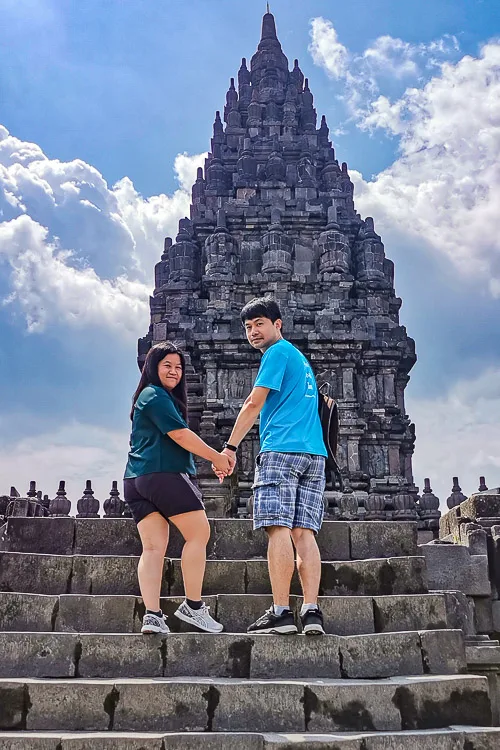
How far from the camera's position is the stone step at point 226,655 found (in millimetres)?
4855

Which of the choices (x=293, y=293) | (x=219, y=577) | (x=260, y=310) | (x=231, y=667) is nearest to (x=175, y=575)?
(x=219, y=577)

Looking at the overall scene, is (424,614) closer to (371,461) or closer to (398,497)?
(398,497)

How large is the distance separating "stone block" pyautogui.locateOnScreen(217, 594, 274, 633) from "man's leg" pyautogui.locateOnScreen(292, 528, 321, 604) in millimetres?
669

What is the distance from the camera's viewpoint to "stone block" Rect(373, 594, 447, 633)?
214 inches

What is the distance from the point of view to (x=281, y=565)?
193 inches

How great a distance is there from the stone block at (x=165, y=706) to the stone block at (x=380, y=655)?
96cm

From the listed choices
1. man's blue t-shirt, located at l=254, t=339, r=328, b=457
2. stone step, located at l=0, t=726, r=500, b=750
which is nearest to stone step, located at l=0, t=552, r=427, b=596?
man's blue t-shirt, located at l=254, t=339, r=328, b=457

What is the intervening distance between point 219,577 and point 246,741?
208 cm

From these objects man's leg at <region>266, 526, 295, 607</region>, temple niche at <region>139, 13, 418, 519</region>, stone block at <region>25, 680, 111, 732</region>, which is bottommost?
stone block at <region>25, 680, 111, 732</region>

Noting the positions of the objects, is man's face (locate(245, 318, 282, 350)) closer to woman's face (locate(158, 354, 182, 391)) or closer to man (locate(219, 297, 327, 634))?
man (locate(219, 297, 327, 634))

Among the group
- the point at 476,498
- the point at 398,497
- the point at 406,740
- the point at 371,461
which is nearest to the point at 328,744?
the point at 406,740

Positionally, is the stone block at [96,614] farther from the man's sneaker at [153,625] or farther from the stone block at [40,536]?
the stone block at [40,536]

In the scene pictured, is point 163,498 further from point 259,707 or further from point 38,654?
point 259,707

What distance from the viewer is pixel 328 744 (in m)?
4.01
